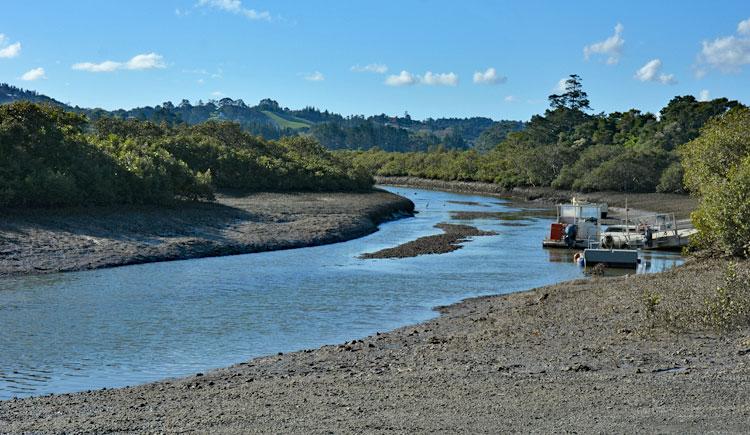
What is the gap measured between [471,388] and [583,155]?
94138 millimetres

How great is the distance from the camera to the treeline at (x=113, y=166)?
40875 millimetres

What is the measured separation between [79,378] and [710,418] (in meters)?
11.2

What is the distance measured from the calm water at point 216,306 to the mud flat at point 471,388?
2.17 metres

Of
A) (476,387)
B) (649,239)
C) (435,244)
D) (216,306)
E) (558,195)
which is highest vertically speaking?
(558,195)

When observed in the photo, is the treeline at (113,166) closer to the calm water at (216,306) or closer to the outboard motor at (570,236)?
the calm water at (216,306)

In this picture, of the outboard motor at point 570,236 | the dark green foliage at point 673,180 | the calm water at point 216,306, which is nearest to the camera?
the calm water at point 216,306

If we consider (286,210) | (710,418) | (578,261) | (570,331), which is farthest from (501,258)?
(710,418)

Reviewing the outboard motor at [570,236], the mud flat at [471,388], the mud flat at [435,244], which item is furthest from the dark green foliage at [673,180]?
the mud flat at [471,388]

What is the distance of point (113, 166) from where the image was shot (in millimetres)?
47062

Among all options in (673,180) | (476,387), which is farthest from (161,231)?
(673,180)

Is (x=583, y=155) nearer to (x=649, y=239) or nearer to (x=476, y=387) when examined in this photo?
(x=649, y=239)

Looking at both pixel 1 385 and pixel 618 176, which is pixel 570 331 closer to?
pixel 1 385

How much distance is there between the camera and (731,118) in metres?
51.4

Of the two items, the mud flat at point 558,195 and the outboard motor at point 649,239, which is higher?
the mud flat at point 558,195
